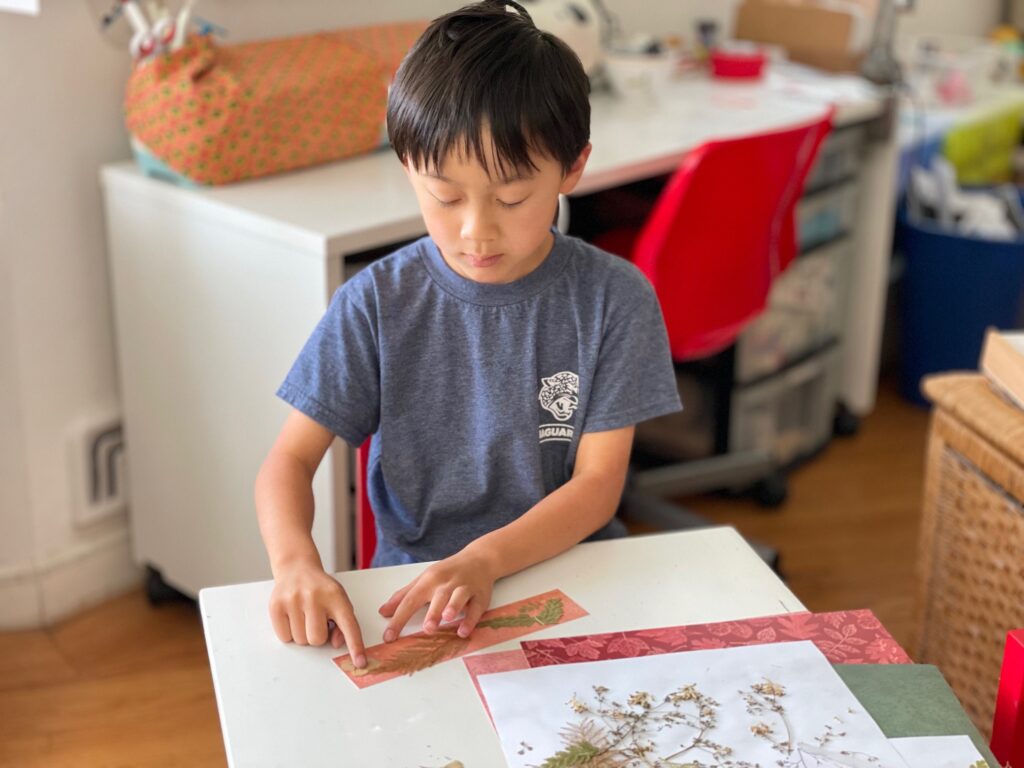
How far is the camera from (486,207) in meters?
0.96

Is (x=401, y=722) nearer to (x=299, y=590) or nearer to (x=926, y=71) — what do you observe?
(x=299, y=590)

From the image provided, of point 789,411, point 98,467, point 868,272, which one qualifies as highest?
point 868,272

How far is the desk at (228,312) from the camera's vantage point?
157cm

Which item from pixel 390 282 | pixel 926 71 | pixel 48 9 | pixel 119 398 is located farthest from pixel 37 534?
pixel 926 71

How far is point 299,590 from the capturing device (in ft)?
2.91

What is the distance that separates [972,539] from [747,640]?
28.8 inches

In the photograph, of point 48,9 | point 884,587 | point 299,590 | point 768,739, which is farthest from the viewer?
point 884,587

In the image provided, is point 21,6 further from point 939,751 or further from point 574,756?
point 939,751

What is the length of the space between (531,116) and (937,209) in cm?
207

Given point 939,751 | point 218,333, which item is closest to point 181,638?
point 218,333

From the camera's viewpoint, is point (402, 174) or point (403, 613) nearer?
point (403, 613)

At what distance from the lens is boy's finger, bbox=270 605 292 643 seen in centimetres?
87

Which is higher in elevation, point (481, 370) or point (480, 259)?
point (480, 259)

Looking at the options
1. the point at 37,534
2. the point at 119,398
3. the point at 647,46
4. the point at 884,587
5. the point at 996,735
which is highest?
the point at 647,46
